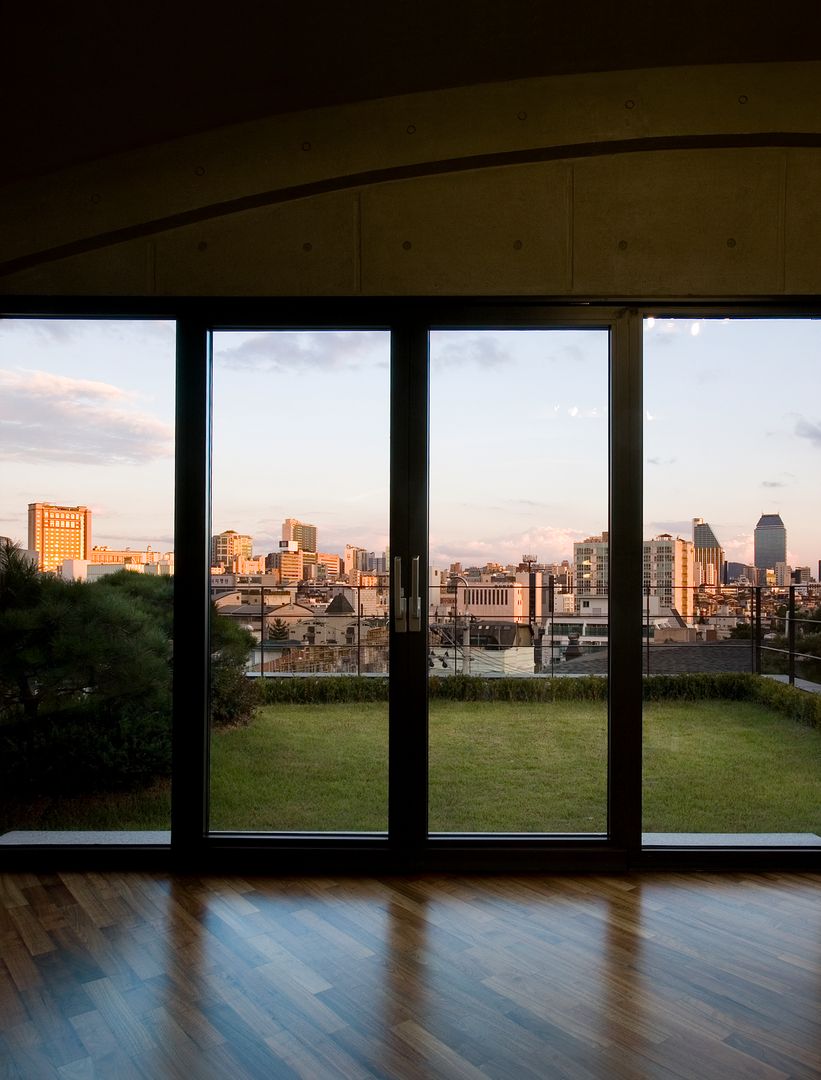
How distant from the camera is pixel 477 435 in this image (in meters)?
3.22

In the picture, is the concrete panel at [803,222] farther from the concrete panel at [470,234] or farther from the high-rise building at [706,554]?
the high-rise building at [706,554]

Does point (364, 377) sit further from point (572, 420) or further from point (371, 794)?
point (371, 794)

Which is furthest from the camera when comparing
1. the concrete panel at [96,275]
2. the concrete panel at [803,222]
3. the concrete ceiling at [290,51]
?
the concrete panel at [96,275]

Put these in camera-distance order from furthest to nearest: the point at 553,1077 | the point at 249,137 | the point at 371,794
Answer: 1. the point at 371,794
2. the point at 249,137
3. the point at 553,1077

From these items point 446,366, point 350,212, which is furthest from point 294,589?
point 350,212

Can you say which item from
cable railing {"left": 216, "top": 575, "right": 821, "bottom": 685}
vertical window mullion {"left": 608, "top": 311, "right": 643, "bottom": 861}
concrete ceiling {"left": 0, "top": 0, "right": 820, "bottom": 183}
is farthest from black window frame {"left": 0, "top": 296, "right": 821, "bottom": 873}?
concrete ceiling {"left": 0, "top": 0, "right": 820, "bottom": 183}

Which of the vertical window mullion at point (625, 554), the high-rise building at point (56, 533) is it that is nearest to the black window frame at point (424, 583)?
the vertical window mullion at point (625, 554)

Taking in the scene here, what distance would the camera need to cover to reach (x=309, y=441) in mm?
3236

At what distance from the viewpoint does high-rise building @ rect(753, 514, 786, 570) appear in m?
3.24

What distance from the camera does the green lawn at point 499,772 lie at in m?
3.18

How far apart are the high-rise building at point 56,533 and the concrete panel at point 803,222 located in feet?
10.8

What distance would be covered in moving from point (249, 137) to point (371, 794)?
287cm

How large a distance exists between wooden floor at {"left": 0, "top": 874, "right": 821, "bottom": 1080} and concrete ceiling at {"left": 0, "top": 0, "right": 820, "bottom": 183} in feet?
9.93

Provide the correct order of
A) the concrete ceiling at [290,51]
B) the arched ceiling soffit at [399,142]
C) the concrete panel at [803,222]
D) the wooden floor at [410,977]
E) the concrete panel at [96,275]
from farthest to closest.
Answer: the concrete panel at [96,275], the concrete panel at [803,222], the arched ceiling soffit at [399,142], the concrete ceiling at [290,51], the wooden floor at [410,977]
